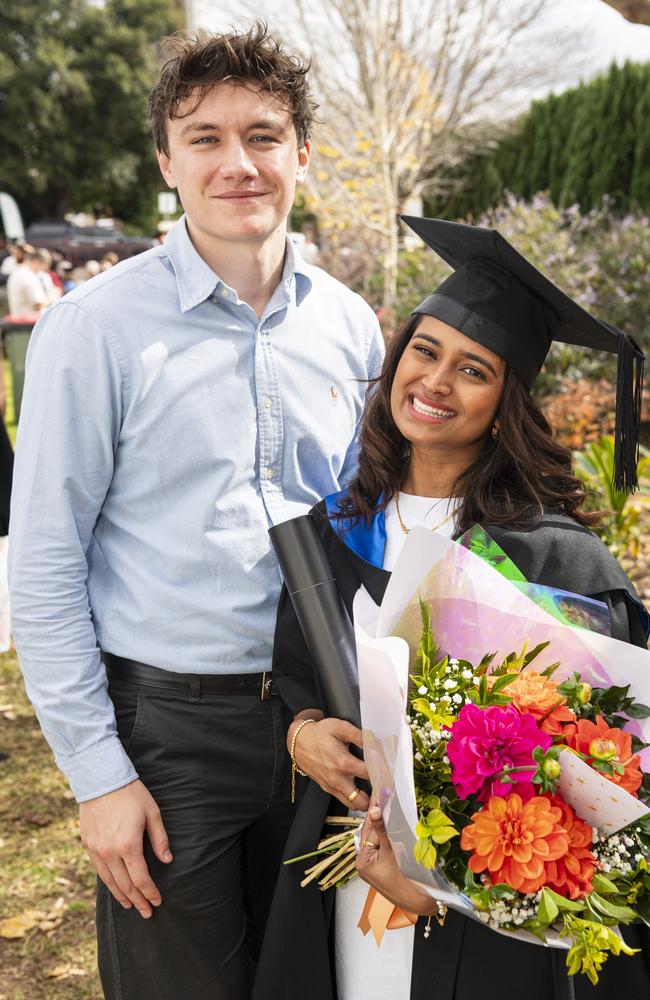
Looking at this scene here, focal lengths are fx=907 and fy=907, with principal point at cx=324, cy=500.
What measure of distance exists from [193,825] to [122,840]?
0.61ft

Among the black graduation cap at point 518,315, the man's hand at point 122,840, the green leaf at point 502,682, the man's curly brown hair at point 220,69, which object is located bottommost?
the man's hand at point 122,840

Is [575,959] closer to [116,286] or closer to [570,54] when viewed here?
[116,286]

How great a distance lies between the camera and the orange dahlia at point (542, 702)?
1.44 m

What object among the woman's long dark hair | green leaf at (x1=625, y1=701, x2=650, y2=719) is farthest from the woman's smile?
green leaf at (x1=625, y1=701, x2=650, y2=719)

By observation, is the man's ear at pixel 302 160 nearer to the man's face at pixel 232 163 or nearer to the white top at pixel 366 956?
the man's face at pixel 232 163

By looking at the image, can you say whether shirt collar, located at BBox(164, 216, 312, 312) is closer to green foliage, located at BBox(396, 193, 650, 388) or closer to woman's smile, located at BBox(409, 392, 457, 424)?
woman's smile, located at BBox(409, 392, 457, 424)

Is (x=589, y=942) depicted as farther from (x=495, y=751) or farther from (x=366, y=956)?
(x=366, y=956)

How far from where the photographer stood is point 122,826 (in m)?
1.90

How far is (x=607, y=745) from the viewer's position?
1396 mm

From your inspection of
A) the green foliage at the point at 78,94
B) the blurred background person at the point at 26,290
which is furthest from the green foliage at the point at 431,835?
the green foliage at the point at 78,94

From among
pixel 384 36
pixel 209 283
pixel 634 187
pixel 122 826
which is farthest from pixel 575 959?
pixel 634 187

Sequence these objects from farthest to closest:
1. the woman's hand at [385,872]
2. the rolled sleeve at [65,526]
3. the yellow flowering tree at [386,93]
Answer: the yellow flowering tree at [386,93], the rolled sleeve at [65,526], the woman's hand at [385,872]

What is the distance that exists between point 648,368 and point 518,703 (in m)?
7.74

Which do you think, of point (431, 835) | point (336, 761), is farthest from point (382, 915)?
point (431, 835)
